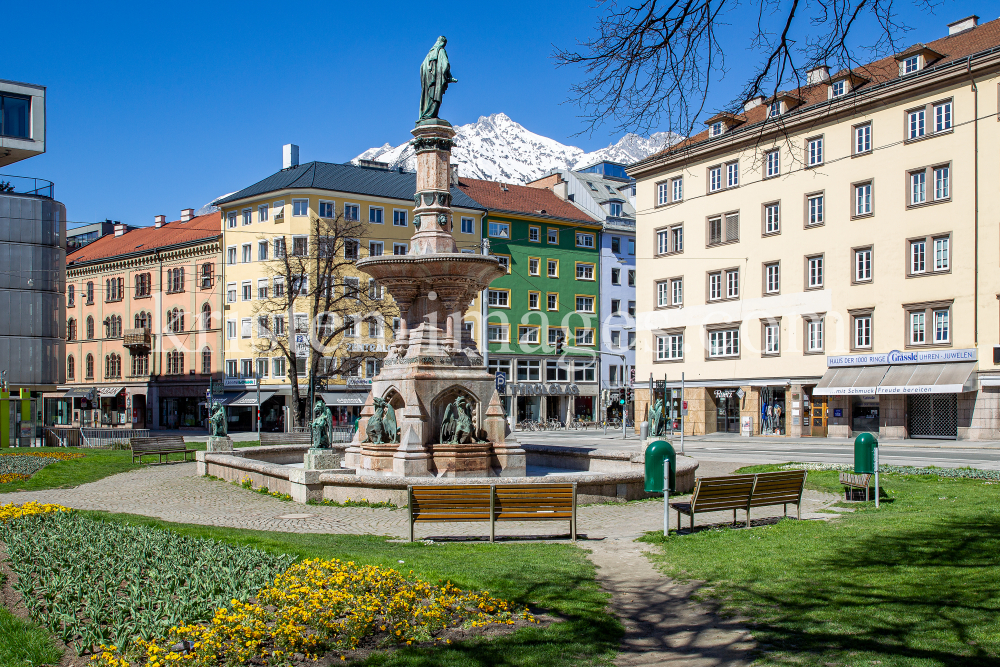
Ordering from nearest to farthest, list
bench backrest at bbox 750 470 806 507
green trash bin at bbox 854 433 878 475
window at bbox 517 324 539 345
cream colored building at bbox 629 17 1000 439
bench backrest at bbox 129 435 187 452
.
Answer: bench backrest at bbox 750 470 806 507
green trash bin at bbox 854 433 878 475
bench backrest at bbox 129 435 187 452
cream colored building at bbox 629 17 1000 439
window at bbox 517 324 539 345

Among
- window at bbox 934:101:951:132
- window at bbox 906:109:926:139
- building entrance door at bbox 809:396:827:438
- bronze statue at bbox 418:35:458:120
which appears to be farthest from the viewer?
building entrance door at bbox 809:396:827:438

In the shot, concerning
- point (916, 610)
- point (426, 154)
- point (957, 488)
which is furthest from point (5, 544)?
point (957, 488)

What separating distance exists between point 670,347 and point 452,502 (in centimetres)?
4173

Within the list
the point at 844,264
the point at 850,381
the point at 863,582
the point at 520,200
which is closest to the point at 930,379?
the point at 850,381

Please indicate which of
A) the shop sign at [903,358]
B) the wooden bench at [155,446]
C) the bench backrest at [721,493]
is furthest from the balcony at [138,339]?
the bench backrest at [721,493]

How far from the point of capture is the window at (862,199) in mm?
41469

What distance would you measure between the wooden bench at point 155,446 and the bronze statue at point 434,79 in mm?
13783

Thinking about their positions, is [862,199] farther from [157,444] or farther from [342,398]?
[342,398]

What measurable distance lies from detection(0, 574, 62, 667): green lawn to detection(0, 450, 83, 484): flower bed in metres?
15.6

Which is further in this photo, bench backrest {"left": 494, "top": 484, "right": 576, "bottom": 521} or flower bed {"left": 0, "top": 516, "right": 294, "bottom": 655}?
bench backrest {"left": 494, "top": 484, "right": 576, "bottom": 521}

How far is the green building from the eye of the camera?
65.3 metres

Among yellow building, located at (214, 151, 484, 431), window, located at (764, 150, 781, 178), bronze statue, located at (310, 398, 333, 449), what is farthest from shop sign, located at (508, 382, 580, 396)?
bronze statue, located at (310, 398, 333, 449)

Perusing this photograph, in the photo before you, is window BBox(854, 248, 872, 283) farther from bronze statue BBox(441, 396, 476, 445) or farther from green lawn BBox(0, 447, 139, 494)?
green lawn BBox(0, 447, 139, 494)

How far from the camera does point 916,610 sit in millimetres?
7371
